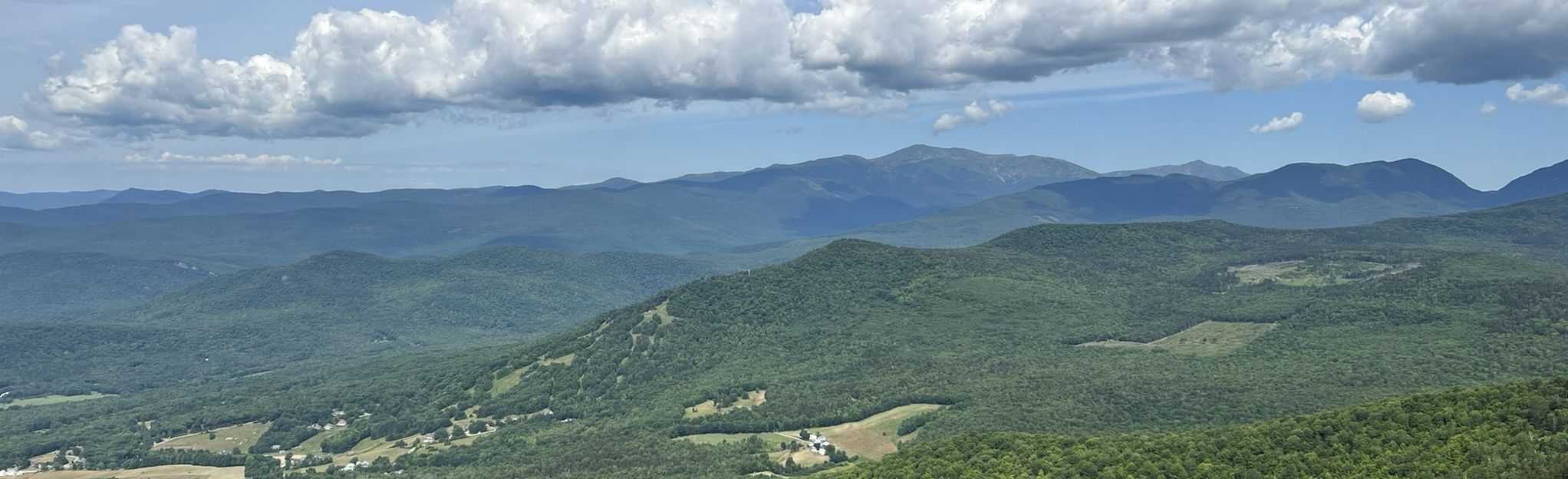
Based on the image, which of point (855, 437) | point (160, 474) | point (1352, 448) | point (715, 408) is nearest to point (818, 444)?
point (855, 437)

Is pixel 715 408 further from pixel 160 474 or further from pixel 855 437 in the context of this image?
pixel 160 474

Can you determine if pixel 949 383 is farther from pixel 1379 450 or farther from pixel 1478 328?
pixel 1379 450

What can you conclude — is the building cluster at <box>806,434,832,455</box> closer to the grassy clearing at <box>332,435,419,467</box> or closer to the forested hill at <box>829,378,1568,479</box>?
the forested hill at <box>829,378,1568,479</box>

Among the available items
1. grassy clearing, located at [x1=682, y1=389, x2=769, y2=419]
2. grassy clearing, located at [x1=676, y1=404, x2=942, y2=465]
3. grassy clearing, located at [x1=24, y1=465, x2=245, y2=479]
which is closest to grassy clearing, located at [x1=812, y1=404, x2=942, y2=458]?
grassy clearing, located at [x1=676, y1=404, x2=942, y2=465]

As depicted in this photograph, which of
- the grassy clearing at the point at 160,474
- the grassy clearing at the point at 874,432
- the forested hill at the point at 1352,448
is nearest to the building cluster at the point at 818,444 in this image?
the grassy clearing at the point at 874,432

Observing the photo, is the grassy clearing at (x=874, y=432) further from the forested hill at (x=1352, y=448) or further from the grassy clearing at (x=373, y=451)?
the grassy clearing at (x=373, y=451)

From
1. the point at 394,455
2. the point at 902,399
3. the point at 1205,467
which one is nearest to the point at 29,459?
the point at 394,455
